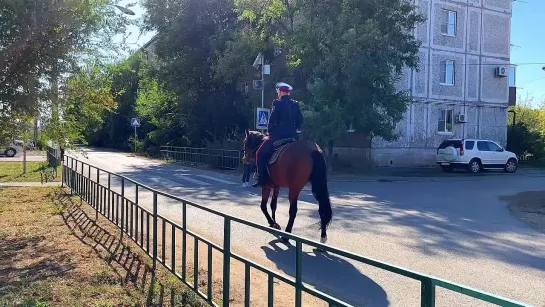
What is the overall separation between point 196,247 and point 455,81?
1149 inches

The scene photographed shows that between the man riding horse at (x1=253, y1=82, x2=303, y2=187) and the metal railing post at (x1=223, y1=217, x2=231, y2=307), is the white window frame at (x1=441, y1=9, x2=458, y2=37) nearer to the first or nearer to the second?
the man riding horse at (x1=253, y1=82, x2=303, y2=187)

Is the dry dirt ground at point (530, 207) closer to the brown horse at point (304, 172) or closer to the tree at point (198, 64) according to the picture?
the brown horse at point (304, 172)

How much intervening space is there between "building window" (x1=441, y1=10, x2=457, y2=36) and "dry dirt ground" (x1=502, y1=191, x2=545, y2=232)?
15.8 m

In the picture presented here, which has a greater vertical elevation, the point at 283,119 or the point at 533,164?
the point at 283,119

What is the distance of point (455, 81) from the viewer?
31516 millimetres

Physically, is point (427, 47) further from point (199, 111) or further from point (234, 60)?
point (199, 111)

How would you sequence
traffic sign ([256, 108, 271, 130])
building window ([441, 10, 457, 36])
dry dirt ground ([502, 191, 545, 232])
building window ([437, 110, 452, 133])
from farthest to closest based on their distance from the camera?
1. building window ([437, 110, 452, 133])
2. building window ([441, 10, 457, 36])
3. traffic sign ([256, 108, 271, 130])
4. dry dirt ground ([502, 191, 545, 232])

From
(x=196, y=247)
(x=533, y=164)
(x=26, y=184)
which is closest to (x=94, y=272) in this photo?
(x=196, y=247)

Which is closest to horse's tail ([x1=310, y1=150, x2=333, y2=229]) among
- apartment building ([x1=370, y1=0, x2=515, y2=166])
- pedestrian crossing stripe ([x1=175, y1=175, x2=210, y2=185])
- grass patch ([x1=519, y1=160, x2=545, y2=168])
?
pedestrian crossing stripe ([x1=175, y1=175, x2=210, y2=185])

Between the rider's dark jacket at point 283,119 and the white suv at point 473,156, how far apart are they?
19560mm

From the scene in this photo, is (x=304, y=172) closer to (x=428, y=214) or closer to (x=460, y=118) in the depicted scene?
(x=428, y=214)

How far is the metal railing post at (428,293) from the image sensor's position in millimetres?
2438

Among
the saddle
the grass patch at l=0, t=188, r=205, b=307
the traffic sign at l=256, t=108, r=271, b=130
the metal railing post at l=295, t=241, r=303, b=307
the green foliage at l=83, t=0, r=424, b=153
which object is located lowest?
the grass patch at l=0, t=188, r=205, b=307

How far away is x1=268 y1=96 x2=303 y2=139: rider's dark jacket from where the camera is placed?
28.4 feet
